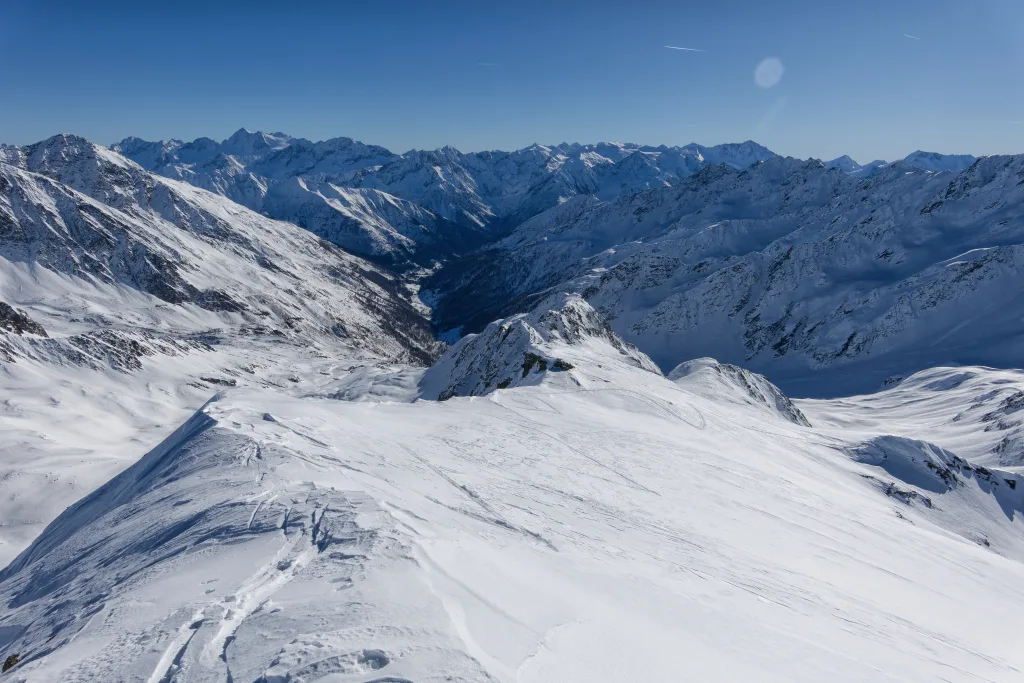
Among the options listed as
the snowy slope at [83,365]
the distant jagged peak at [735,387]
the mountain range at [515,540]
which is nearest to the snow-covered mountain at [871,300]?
the distant jagged peak at [735,387]

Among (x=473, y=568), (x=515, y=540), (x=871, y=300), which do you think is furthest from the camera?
(x=871, y=300)

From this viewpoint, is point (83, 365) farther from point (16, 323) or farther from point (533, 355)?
point (533, 355)

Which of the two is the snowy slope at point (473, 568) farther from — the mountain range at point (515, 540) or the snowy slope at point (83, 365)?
the snowy slope at point (83, 365)

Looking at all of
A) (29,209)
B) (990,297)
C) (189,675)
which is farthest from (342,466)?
(29,209)

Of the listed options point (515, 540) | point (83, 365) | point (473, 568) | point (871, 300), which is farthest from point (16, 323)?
point (871, 300)

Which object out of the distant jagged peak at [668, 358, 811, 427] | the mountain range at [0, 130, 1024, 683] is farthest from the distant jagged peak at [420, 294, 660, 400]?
the distant jagged peak at [668, 358, 811, 427]

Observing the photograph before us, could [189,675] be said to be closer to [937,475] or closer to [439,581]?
[439,581]
